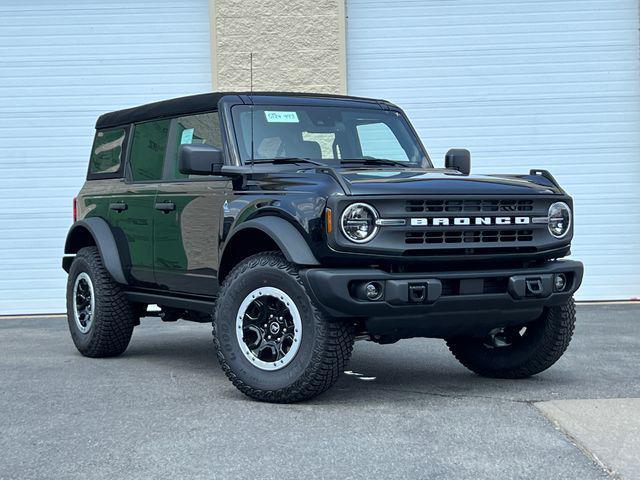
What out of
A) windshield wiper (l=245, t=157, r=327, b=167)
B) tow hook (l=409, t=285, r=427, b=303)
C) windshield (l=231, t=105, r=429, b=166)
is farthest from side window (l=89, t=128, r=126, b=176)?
tow hook (l=409, t=285, r=427, b=303)

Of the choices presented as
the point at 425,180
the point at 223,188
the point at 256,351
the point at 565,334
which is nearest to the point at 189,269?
the point at 223,188

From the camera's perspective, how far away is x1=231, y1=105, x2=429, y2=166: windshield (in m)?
6.89

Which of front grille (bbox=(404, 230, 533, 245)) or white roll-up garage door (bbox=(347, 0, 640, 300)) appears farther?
white roll-up garage door (bbox=(347, 0, 640, 300))

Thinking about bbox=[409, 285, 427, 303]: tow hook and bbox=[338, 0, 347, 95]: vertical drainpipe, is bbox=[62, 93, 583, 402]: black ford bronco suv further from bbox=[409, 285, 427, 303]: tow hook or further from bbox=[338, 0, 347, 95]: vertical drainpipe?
bbox=[338, 0, 347, 95]: vertical drainpipe

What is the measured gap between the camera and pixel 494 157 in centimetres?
1341

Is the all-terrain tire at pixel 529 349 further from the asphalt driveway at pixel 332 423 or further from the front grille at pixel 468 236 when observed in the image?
the front grille at pixel 468 236

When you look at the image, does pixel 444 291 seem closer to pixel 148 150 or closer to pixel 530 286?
pixel 530 286

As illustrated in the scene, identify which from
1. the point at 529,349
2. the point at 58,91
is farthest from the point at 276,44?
the point at 529,349

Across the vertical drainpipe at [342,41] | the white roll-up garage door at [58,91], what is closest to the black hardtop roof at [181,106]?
A: the white roll-up garage door at [58,91]

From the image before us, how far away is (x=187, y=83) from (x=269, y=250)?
736 cm

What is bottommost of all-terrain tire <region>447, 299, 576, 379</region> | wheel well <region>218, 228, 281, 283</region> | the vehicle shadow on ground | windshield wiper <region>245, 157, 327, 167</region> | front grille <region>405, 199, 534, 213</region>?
the vehicle shadow on ground

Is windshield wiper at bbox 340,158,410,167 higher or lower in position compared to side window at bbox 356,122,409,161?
lower

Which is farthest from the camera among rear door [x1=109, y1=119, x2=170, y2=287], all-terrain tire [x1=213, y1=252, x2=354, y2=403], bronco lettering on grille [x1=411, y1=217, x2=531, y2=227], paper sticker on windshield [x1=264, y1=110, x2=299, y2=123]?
rear door [x1=109, y1=119, x2=170, y2=287]

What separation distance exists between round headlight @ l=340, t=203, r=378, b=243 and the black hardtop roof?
173cm
